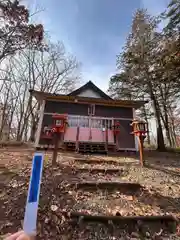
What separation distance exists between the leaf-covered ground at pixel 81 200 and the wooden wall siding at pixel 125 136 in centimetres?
464

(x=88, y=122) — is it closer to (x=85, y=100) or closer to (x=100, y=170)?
(x=85, y=100)

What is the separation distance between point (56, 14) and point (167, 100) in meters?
11.4

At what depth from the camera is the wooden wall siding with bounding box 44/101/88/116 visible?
971 cm

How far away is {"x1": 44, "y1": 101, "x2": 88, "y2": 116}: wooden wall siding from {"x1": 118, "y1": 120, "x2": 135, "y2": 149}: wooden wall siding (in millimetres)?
2398

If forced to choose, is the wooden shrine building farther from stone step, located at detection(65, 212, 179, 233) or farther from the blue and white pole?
the blue and white pole

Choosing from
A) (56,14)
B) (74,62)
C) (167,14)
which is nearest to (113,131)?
(56,14)

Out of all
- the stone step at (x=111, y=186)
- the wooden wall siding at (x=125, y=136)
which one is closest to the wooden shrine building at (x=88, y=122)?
the wooden wall siding at (x=125, y=136)

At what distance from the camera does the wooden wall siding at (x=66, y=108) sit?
9.71 m

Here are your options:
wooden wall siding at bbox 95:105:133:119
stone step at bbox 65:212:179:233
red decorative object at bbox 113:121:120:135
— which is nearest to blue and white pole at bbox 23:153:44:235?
stone step at bbox 65:212:179:233

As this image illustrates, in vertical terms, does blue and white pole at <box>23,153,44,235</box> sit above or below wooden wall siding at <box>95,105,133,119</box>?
below

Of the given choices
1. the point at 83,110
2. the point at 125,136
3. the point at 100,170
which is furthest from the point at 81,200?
the point at 83,110

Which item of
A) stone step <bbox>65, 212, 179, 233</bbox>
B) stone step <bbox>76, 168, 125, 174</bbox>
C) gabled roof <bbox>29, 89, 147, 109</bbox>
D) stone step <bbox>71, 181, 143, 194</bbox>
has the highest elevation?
gabled roof <bbox>29, 89, 147, 109</bbox>

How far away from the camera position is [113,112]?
33.2ft

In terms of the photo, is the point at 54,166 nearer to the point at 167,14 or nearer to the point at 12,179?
the point at 12,179
